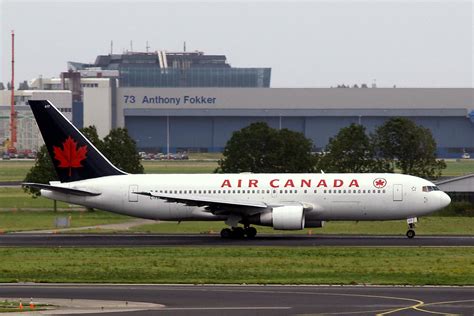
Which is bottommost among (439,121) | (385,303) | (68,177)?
(385,303)

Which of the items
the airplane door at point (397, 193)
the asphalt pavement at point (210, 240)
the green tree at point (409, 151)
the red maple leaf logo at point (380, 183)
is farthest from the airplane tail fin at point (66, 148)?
the green tree at point (409, 151)

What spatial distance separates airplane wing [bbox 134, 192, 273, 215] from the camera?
53.5 meters

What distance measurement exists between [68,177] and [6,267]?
1688 centimetres

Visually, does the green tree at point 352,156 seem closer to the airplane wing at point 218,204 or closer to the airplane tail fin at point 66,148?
the airplane wing at point 218,204

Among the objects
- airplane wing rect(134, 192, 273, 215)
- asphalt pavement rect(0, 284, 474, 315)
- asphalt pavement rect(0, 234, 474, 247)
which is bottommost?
asphalt pavement rect(0, 284, 474, 315)

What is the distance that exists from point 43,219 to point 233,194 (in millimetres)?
18860

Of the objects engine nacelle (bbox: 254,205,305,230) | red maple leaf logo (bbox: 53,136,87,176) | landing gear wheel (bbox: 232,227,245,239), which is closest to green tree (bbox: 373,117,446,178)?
landing gear wheel (bbox: 232,227,245,239)

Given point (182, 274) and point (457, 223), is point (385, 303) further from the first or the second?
point (457, 223)

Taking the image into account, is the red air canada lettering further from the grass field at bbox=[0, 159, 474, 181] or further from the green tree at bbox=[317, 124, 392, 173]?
the grass field at bbox=[0, 159, 474, 181]

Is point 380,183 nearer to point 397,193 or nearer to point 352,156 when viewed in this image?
point 397,193

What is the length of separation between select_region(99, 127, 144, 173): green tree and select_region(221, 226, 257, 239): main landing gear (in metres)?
31.7

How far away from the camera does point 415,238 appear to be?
2099 inches

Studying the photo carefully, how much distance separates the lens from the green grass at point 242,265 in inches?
1423

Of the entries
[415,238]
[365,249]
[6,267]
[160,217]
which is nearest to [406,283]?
[365,249]
